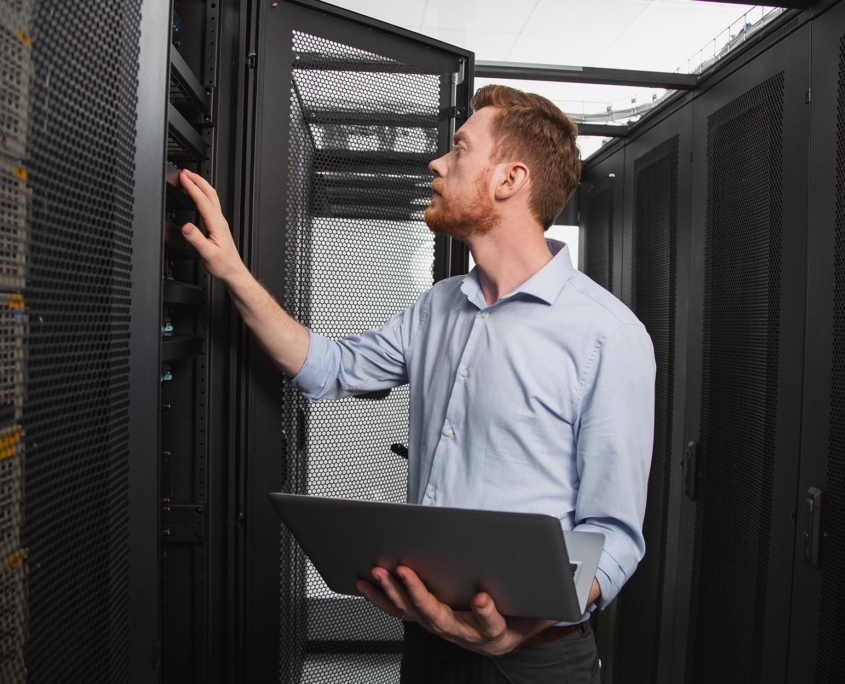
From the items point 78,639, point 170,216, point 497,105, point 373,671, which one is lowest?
point 373,671

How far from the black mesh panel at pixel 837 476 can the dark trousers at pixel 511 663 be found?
0.52m

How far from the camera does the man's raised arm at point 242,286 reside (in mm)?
1176

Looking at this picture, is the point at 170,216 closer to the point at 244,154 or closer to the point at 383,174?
the point at 244,154

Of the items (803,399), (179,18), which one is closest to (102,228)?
(179,18)

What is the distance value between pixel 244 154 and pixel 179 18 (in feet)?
0.94

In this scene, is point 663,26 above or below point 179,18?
above

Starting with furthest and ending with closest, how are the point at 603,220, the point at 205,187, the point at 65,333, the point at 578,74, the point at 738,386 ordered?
the point at 603,220, the point at 578,74, the point at 738,386, the point at 205,187, the point at 65,333

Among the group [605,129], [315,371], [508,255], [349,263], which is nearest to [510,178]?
[508,255]

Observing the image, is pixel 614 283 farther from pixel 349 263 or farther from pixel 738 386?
pixel 349 263

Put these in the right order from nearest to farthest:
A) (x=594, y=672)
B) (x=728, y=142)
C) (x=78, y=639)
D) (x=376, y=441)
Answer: (x=78, y=639), (x=594, y=672), (x=376, y=441), (x=728, y=142)

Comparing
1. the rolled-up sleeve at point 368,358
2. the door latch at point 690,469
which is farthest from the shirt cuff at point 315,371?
the door latch at point 690,469

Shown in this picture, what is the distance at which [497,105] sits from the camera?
4.66 feet

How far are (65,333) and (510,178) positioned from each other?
933 millimetres

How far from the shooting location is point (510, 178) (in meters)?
1.37
